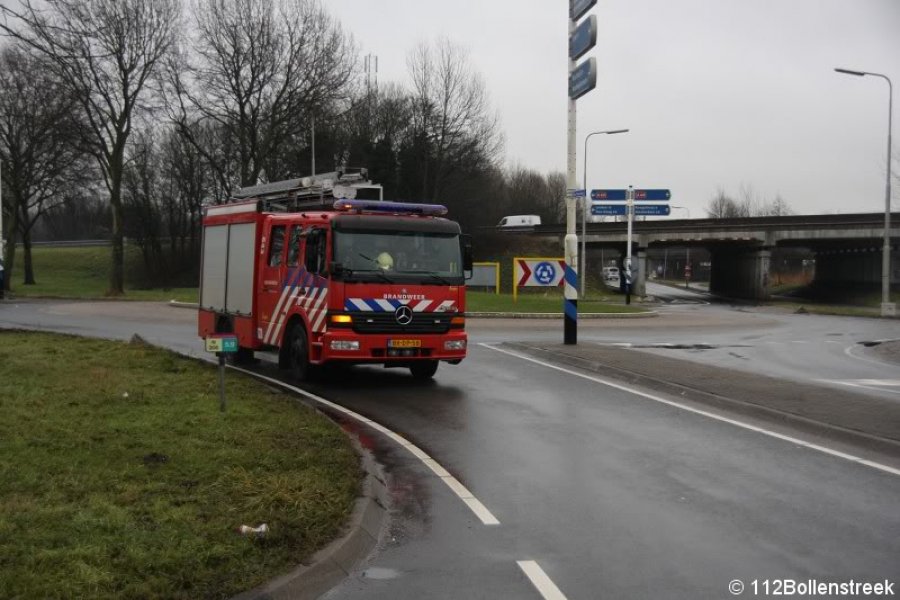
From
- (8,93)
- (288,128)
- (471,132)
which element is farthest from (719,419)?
(471,132)

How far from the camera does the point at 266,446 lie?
25.2 ft

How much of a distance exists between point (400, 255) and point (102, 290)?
48.7 metres

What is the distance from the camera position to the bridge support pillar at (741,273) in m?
64.9

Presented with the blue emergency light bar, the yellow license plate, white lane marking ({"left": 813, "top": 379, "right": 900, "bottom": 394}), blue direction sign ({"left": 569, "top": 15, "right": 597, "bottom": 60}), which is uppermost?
blue direction sign ({"left": 569, "top": 15, "right": 597, "bottom": 60})

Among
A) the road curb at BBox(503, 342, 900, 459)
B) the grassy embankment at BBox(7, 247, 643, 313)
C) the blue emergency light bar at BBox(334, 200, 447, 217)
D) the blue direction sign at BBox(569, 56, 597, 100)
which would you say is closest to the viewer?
the road curb at BBox(503, 342, 900, 459)

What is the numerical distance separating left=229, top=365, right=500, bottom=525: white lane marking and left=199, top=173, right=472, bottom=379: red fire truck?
825 mm

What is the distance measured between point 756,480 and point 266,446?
179 inches

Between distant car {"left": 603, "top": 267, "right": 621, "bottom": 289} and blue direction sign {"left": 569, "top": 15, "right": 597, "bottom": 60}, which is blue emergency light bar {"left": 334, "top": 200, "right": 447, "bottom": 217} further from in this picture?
distant car {"left": 603, "top": 267, "right": 621, "bottom": 289}

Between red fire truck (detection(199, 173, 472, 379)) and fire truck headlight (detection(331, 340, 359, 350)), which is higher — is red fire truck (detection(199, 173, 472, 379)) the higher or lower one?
the higher one

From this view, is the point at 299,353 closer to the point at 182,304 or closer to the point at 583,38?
the point at 583,38

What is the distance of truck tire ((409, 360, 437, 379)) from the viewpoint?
44.9 ft

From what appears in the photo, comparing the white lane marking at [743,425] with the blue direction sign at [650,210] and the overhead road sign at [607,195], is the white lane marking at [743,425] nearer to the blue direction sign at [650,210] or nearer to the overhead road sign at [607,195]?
the overhead road sign at [607,195]

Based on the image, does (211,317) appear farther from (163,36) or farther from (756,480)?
(163,36)

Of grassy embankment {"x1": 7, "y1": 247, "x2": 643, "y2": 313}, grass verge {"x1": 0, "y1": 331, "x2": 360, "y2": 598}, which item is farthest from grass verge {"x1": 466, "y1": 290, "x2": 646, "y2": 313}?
grass verge {"x1": 0, "y1": 331, "x2": 360, "y2": 598}
